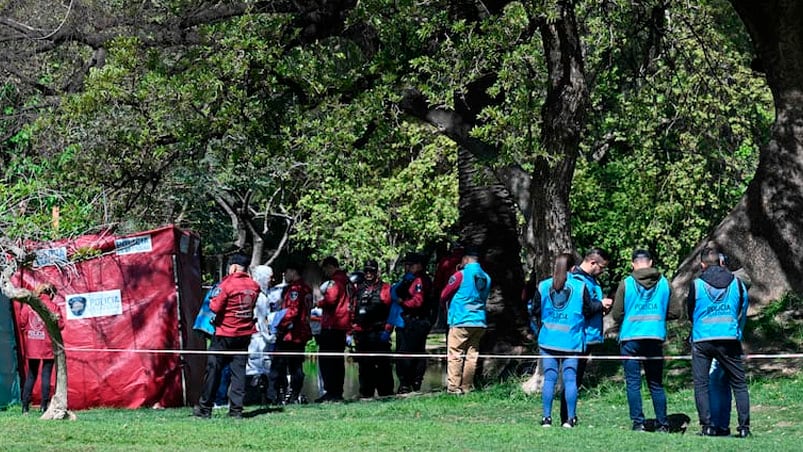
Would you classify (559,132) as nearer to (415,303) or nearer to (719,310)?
(415,303)

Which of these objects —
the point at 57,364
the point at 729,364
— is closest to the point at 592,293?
the point at 729,364

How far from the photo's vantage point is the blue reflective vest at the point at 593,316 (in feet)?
42.1

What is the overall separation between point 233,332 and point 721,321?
5478mm

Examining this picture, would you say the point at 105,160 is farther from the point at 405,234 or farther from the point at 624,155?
the point at 405,234

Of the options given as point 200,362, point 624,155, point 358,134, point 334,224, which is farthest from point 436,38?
point 334,224

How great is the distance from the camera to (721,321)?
465 inches

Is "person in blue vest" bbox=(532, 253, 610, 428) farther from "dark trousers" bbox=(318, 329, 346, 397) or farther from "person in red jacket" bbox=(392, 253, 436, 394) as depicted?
"person in red jacket" bbox=(392, 253, 436, 394)

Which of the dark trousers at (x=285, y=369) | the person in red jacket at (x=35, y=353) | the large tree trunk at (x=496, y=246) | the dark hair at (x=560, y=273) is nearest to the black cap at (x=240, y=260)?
the person in red jacket at (x=35, y=353)

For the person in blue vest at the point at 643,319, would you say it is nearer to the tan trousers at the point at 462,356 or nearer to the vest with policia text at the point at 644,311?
the vest with policia text at the point at 644,311

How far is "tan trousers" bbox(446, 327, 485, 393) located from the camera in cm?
1659

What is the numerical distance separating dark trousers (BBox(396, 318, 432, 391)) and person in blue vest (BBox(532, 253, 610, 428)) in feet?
19.8

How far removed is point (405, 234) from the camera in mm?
43438

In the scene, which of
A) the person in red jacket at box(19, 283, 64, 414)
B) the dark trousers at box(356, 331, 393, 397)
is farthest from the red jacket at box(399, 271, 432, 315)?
the person in red jacket at box(19, 283, 64, 414)

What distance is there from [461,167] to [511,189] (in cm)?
329
